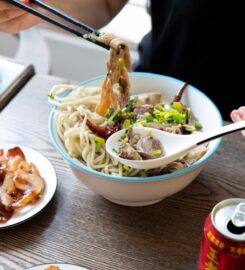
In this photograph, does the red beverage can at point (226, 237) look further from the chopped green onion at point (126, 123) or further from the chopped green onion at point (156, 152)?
the chopped green onion at point (126, 123)

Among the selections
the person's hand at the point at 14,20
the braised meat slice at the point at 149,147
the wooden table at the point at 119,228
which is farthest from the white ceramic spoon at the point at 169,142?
the person's hand at the point at 14,20

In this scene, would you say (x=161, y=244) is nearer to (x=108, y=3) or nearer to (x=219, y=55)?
(x=219, y=55)

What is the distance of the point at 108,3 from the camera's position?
5.07 feet

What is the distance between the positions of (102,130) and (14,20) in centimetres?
44

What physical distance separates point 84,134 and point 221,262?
449mm

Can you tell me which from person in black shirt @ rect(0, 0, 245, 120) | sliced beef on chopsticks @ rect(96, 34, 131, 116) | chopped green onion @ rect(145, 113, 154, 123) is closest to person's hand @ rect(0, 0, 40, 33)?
person in black shirt @ rect(0, 0, 245, 120)

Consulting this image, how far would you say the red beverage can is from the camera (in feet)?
2.30

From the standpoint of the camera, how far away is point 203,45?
4.68ft

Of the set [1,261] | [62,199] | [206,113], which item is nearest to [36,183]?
[62,199]

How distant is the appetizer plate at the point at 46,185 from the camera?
0.97 m

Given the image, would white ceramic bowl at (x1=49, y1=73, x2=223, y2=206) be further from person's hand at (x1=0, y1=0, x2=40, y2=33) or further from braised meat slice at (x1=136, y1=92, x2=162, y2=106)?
person's hand at (x1=0, y1=0, x2=40, y2=33)

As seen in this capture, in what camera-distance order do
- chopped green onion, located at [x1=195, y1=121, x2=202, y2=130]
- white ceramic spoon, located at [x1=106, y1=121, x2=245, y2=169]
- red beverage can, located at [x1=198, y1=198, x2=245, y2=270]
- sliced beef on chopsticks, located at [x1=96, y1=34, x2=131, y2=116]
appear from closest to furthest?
red beverage can, located at [x1=198, y1=198, x2=245, y2=270]
white ceramic spoon, located at [x1=106, y1=121, x2=245, y2=169]
sliced beef on chopsticks, located at [x1=96, y1=34, x2=131, y2=116]
chopped green onion, located at [x1=195, y1=121, x2=202, y2=130]

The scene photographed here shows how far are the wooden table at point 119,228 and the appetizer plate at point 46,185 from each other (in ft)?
0.08

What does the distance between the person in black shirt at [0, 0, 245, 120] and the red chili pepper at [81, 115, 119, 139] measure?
41 centimetres
